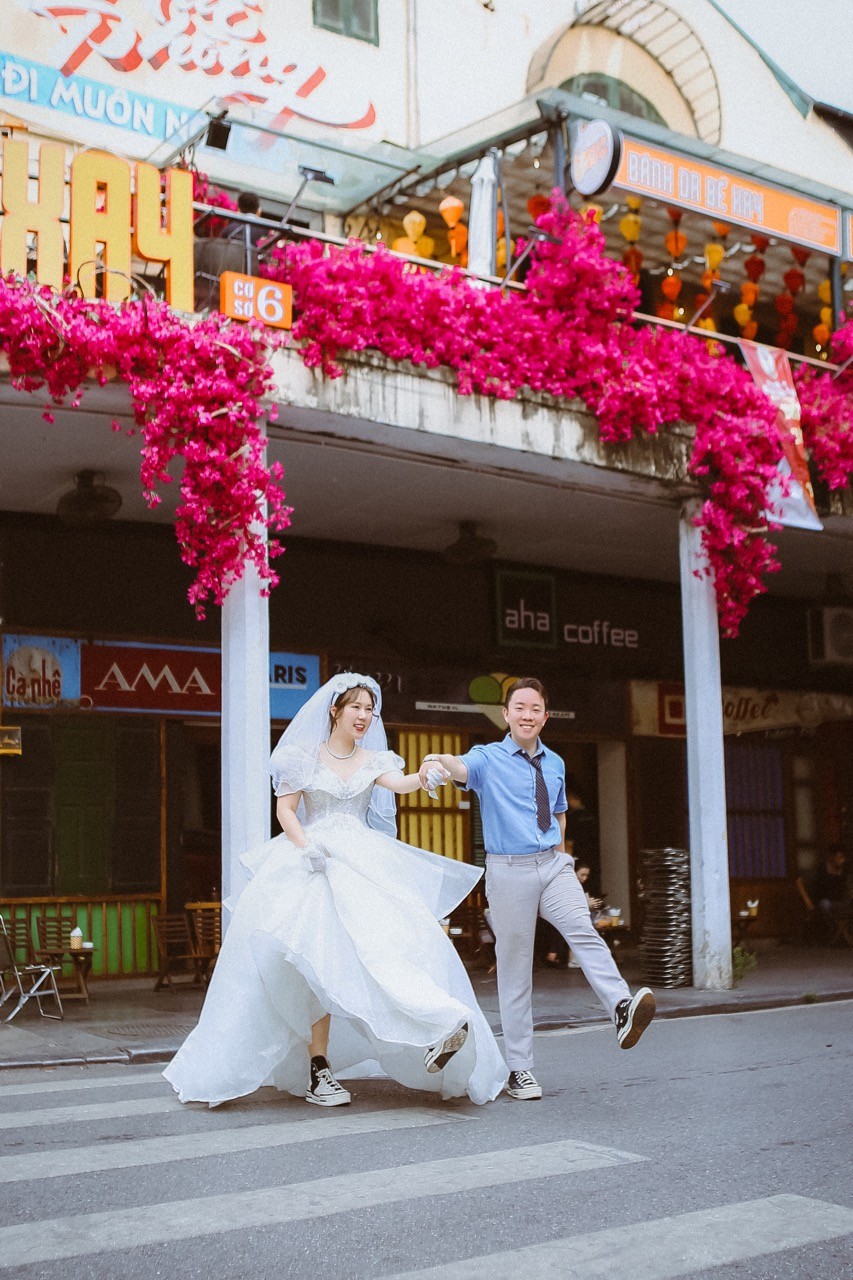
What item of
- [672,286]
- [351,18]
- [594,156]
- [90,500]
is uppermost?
[351,18]

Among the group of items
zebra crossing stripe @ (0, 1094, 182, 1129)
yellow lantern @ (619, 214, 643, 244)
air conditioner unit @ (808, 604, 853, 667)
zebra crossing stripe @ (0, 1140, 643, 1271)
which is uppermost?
yellow lantern @ (619, 214, 643, 244)

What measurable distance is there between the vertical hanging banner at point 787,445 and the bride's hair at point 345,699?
7582 mm

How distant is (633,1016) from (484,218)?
8.64 m

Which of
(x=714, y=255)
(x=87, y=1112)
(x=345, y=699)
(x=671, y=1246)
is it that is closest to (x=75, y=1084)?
(x=87, y=1112)

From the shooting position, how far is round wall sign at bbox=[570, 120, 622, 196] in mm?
12367

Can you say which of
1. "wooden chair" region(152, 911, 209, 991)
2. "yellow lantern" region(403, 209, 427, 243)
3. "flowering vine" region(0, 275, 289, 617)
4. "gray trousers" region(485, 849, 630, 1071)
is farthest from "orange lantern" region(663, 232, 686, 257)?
"gray trousers" region(485, 849, 630, 1071)

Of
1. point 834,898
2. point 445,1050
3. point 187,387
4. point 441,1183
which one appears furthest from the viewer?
point 834,898

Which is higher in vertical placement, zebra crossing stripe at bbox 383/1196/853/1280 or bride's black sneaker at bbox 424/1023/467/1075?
bride's black sneaker at bbox 424/1023/467/1075

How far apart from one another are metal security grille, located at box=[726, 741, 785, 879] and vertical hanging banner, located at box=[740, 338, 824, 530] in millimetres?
5634

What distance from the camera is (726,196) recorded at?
45.0 ft

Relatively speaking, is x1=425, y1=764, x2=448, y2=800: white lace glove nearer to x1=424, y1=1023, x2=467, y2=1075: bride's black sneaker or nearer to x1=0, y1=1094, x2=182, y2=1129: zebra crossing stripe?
x1=424, y1=1023, x2=467, y2=1075: bride's black sneaker

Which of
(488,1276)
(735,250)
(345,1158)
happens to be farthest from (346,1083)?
(735,250)

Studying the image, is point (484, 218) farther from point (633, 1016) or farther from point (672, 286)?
point (633, 1016)

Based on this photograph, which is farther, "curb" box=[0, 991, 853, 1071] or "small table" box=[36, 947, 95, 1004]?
"small table" box=[36, 947, 95, 1004]
